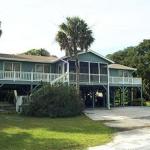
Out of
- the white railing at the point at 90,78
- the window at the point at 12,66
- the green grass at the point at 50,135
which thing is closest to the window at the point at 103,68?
the white railing at the point at 90,78

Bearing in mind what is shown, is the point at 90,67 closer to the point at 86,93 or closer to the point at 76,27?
the point at 86,93

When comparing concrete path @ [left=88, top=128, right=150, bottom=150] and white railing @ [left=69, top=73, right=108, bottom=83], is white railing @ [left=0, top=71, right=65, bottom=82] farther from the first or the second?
concrete path @ [left=88, top=128, right=150, bottom=150]

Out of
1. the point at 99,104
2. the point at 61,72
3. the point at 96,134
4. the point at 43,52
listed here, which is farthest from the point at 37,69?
the point at 43,52

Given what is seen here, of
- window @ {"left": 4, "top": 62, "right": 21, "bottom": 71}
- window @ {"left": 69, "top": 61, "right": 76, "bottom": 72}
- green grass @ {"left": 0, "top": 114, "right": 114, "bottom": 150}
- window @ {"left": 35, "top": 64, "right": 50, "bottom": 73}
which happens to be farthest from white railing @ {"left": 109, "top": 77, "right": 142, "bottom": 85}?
green grass @ {"left": 0, "top": 114, "right": 114, "bottom": 150}

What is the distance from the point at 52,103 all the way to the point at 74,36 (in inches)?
337

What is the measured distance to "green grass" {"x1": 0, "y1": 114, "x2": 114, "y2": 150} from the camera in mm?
16922

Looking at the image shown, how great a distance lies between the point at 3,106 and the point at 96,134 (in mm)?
16236

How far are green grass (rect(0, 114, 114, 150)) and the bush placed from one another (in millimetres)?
4592

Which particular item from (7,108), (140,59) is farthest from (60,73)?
(140,59)

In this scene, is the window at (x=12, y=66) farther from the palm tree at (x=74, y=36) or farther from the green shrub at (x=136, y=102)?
the green shrub at (x=136, y=102)

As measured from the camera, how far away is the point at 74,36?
36.1 m

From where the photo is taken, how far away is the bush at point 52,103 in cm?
→ 3009

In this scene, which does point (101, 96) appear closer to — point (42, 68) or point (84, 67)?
point (84, 67)

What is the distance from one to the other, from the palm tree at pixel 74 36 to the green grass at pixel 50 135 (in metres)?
12.4
